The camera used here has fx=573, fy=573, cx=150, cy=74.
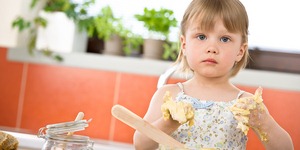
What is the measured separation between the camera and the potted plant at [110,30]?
3.39 metres

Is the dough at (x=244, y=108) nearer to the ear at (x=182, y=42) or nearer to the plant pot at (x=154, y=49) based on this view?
the ear at (x=182, y=42)

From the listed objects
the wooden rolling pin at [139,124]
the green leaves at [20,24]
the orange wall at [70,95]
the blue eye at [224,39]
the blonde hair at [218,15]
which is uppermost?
the blonde hair at [218,15]

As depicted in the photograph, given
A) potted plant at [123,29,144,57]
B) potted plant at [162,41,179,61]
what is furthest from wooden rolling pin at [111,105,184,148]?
potted plant at [123,29,144,57]

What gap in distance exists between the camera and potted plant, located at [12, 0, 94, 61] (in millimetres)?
3369

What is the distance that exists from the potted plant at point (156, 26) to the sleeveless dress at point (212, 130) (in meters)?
1.99

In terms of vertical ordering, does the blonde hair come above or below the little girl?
above

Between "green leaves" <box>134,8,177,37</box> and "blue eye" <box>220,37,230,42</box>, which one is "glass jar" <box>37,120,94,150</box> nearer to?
"blue eye" <box>220,37,230,42</box>

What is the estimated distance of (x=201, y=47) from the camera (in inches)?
48.3

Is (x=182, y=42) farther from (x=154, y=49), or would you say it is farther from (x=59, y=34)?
(x=59, y=34)

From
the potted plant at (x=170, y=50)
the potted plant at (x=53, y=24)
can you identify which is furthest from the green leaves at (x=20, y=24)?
the potted plant at (x=170, y=50)

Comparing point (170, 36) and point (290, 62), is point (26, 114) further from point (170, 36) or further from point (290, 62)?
point (290, 62)

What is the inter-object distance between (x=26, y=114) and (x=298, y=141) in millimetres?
1543

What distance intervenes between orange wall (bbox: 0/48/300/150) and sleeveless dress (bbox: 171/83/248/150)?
178 centimetres

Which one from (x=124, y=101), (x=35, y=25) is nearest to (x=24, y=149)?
(x=124, y=101)
